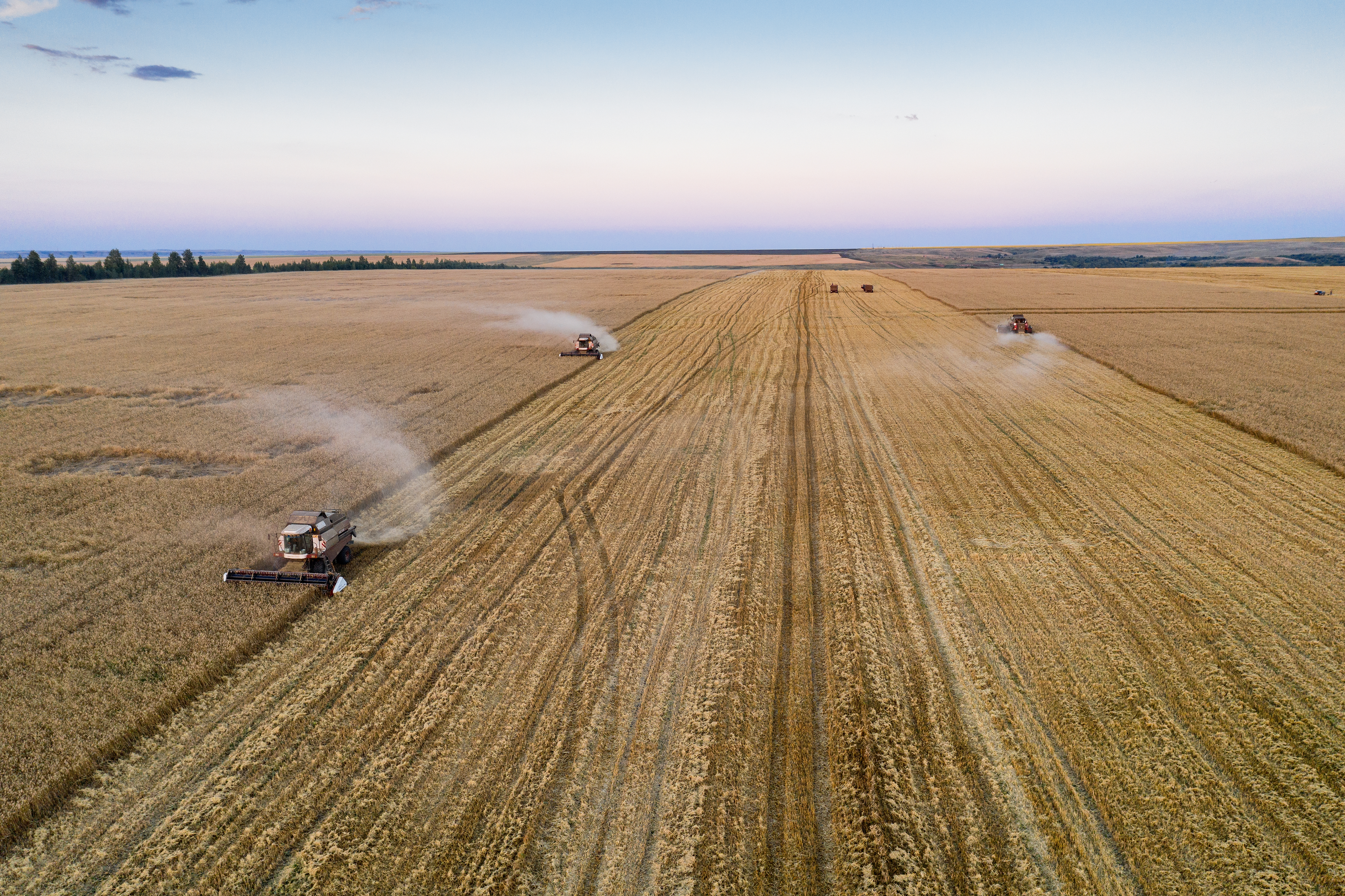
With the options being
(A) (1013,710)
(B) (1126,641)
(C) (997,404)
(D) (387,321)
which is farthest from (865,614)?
(D) (387,321)

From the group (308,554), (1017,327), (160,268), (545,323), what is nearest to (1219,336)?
(1017,327)

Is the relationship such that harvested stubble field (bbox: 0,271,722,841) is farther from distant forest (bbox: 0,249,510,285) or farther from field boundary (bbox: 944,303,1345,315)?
distant forest (bbox: 0,249,510,285)

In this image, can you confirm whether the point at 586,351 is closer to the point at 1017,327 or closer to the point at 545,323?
the point at 545,323

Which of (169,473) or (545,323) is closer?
(169,473)

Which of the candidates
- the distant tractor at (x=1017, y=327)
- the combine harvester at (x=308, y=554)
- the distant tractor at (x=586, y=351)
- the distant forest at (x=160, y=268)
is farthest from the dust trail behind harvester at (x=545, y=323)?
the distant forest at (x=160, y=268)

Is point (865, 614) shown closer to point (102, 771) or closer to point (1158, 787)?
point (1158, 787)

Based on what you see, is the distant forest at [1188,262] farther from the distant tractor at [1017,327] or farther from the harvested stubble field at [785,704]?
the harvested stubble field at [785,704]

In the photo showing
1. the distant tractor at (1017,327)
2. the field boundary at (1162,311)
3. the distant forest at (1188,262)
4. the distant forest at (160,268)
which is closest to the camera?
the distant tractor at (1017,327)
